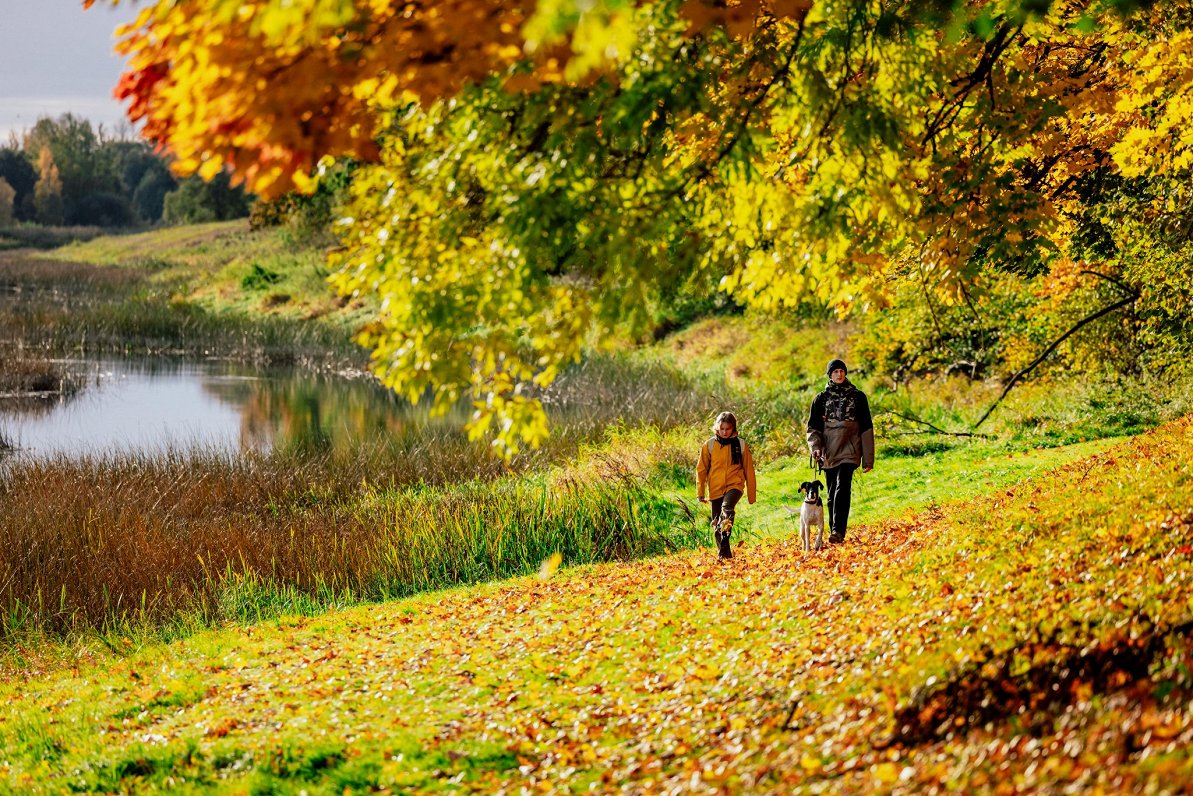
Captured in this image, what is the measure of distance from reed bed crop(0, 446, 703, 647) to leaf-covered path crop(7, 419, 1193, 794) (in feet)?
5.78

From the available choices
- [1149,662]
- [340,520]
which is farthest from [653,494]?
[1149,662]

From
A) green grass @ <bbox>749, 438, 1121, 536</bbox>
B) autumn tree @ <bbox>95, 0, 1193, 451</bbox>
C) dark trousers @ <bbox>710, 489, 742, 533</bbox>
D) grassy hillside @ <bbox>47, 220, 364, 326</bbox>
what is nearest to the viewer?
autumn tree @ <bbox>95, 0, 1193, 451</bbox>

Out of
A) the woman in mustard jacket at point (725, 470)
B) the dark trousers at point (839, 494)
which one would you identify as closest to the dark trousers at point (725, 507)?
the woman in mustard jacket at point (725, 470)

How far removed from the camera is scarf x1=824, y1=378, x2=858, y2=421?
10.4m

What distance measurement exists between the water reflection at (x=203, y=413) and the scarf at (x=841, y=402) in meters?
12.0

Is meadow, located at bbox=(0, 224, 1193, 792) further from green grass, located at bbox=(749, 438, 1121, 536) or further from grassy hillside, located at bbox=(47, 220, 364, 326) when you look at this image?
grassy hillside, located at bbox=(47, 220, 364, 326)

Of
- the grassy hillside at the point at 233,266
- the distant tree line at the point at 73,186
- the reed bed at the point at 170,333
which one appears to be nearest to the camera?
the reed bed at the point at 170,333

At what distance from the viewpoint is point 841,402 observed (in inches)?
412

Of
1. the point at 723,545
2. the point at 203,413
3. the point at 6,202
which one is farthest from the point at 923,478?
the point at 6,202

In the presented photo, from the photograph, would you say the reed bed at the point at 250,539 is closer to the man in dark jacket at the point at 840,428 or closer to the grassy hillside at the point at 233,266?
the man in dark jacket at the point at 840,428

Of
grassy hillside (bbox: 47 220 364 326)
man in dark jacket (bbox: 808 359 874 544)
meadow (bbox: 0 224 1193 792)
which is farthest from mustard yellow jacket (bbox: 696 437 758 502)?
grassy hillside (bbox: 47 220 364 326)

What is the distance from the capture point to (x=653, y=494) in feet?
53.8

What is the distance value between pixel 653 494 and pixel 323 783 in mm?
9958

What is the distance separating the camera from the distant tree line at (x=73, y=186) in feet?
351
